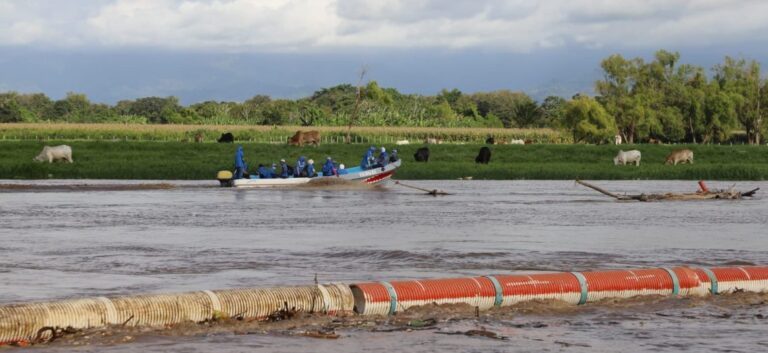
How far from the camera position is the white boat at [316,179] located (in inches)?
2013

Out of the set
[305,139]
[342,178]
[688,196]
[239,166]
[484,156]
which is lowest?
[688,196]

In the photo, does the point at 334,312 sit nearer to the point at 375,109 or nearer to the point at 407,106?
the point at 375,109

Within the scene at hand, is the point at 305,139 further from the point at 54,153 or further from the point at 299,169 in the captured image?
the point at 299,169

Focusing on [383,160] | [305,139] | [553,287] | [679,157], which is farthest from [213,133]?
[553,287]

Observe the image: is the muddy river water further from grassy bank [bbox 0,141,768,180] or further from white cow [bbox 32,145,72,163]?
white cow [bbox 32,145,72,163]

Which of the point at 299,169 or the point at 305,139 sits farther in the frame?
the point at 305,139

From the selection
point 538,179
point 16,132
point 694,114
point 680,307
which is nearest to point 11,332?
point 680,307

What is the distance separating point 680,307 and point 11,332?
8583mm

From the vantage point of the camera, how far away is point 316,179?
51469 millimetres

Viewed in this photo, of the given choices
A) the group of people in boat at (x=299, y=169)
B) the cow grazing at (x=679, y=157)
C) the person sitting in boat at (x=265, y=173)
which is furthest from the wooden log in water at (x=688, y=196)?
the cow grazing at (x=679, y=157)

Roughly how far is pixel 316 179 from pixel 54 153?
693 inches

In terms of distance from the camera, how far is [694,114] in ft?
370

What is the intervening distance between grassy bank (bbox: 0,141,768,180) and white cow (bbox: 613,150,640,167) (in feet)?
3.13

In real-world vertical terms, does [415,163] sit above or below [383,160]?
below
